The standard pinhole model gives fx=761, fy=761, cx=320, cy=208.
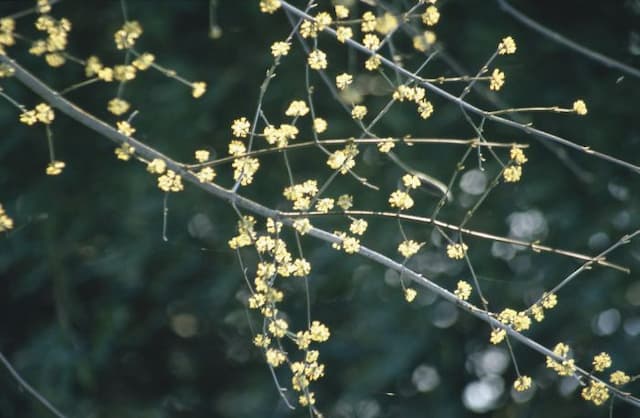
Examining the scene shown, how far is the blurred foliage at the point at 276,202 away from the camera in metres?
1.97

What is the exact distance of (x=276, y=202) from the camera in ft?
6.40

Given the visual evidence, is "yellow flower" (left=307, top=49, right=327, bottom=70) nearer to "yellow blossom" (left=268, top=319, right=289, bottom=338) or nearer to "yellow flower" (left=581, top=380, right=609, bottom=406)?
"yellow blossom" (left=268, top=319, right=289, bottom=338)

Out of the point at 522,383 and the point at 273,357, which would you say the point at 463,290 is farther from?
the point at 273,357

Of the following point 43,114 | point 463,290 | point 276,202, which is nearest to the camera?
point 43,114

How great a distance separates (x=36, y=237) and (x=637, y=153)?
62.9 inches

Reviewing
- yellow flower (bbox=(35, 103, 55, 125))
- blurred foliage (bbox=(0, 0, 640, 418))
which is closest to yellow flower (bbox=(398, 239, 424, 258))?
yellow flower (bbox=(35, 103, 55, 125))

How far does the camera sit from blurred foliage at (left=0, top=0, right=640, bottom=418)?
197cm

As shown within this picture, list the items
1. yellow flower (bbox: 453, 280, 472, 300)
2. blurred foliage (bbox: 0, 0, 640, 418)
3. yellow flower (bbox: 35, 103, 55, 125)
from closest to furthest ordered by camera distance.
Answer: yellow flower (bbox: 35, 103, 55, 125) < yellow flower (bbox: 453, 280, 472, 300) < blurred foliage (bbox: 0, 0, 640, 418)

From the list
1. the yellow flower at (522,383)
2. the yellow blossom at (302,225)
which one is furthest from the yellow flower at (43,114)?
the yellow flower at (522,383)

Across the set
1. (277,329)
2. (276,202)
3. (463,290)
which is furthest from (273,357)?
(276,202)

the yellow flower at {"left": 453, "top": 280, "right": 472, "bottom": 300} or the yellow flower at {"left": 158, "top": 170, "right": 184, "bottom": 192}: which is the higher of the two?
the yellow flower at {"left": 158, "top": 170, "right": 184, "bottom": 192}

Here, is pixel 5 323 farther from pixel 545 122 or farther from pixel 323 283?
pixel 545 122

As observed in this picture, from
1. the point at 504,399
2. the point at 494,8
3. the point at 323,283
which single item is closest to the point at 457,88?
the point at 494,8

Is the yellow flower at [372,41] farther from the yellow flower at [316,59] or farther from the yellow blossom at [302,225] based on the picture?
the yellow blossom at [302,225]
